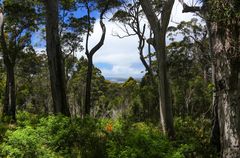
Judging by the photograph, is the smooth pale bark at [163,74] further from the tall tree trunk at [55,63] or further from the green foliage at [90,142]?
the tall tree trunk at [55,63]

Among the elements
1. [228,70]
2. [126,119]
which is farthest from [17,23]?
[228,70]

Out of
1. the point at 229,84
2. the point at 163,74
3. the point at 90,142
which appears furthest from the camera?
the point at 163,74

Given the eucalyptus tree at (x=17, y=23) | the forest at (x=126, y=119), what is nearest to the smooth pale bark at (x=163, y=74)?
the forest at (x=126, y=119)

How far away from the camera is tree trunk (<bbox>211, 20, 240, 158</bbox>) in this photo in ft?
21.4

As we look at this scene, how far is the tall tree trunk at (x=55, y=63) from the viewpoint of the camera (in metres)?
13.4

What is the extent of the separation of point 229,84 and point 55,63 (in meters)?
8.10

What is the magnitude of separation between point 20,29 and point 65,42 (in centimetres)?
809

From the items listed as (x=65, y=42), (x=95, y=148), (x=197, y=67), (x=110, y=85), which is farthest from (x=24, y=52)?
(x=110, y=85)

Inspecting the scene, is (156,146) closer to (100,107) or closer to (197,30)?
(197,30)

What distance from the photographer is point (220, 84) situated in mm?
6648

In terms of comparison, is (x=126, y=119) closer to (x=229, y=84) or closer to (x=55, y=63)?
(x=55, y=63)

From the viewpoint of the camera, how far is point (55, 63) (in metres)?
13.5

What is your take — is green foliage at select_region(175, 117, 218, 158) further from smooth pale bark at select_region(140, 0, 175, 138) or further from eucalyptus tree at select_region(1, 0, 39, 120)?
eucalyptus tree at select_region(1, 0, 39, 120)

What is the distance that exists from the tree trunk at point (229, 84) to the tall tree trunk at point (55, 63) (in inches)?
303
